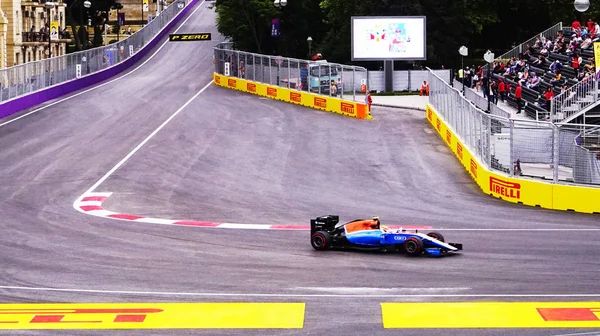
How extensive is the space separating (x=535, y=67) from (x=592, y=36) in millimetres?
3857

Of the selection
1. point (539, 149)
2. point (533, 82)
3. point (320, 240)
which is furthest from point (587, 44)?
point (320, 240)

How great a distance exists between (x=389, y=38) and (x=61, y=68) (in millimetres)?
18395

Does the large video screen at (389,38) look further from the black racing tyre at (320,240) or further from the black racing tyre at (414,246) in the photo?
the black racing tyre at (414,246)

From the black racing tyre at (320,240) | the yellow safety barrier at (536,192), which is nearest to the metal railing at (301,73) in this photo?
the yellow safety barrier at (536,192)

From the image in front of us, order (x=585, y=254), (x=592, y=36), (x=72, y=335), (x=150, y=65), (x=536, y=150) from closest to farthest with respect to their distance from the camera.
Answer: (x=72, y=335) → (x=585, y=254) → (x=536, y=150) → (x=592, y=36) → (x=150, y=65)

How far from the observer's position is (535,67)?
190 feet

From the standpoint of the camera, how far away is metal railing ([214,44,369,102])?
175 ft

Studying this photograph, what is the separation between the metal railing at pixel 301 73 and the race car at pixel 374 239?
27.2 meters

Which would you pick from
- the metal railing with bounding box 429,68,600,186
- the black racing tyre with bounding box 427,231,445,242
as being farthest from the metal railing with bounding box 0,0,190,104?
the black racing tyre with bounding box 427,231,445,242

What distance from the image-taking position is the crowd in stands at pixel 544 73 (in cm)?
4922

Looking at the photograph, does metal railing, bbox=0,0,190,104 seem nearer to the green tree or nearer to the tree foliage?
the green tree

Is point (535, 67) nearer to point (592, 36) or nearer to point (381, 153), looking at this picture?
point (592, 36)

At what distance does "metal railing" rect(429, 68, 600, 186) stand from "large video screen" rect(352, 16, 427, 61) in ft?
96.2

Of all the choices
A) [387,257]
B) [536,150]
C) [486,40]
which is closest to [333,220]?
[387,257]
